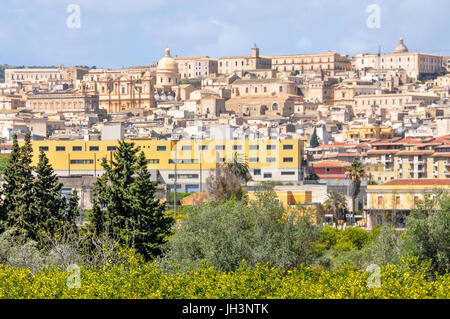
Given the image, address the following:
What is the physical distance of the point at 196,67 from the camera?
16688 cm

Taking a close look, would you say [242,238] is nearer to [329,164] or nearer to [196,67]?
[329,164]

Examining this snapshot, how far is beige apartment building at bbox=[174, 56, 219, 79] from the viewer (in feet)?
544

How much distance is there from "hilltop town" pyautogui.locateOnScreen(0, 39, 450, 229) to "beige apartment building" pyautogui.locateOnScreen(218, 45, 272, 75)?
148mm

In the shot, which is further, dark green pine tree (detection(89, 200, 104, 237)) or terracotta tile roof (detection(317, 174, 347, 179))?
terracotta tile roof (detection(317, 174, 347, 179))

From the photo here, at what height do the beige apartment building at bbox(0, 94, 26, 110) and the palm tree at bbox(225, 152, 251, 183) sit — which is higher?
the beige apartment building at bbox(0, 94, 26, 110)

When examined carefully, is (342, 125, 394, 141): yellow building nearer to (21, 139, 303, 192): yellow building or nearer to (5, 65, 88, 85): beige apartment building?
(21, 139, 303, 192): yellow building

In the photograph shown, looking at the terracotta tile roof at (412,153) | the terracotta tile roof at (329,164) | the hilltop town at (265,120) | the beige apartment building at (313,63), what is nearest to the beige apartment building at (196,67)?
the hilltop town at (265,120)

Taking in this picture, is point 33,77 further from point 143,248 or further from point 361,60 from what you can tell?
point 143,248

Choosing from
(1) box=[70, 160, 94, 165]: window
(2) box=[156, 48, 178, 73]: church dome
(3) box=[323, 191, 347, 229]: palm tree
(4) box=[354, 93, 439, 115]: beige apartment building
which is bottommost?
(3) box=[323, 191, 347, 229]: palm tree

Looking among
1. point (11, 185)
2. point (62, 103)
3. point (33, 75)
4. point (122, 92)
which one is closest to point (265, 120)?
point (122, 92)

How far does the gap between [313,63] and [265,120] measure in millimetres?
47495

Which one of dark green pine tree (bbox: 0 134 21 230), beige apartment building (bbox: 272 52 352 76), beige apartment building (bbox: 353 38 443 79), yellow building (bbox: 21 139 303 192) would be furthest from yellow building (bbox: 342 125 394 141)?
dark green pine tree (bbox: 0 134 21 230)
